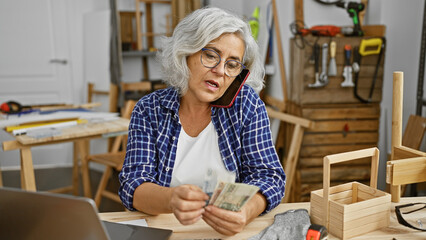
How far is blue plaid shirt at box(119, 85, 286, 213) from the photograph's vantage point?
4.62 feet

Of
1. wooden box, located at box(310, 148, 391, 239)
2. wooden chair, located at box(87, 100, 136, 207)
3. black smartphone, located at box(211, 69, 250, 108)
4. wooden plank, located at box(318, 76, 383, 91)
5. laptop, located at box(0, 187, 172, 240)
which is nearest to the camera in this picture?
laptop, located at box(0, 187, 172, 240)

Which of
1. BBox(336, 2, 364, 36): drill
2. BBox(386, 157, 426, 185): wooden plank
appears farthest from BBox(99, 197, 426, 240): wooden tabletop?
BBox(336, 2, 364, 36): drill

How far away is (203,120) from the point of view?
60.8 inches

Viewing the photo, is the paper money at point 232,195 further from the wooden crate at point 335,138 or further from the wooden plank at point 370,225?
the wooden crate at point 335,138

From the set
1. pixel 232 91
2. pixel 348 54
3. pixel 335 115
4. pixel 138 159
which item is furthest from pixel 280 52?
pixel 138 159

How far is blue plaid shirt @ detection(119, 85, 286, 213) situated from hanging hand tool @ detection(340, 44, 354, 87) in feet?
5.42

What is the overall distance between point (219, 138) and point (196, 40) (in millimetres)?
378

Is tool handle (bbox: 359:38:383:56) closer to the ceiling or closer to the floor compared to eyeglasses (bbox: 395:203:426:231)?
closer to the ceiling

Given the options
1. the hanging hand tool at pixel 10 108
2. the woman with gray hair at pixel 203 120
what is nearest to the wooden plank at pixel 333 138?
the woman with gray hair at pixel 203 120

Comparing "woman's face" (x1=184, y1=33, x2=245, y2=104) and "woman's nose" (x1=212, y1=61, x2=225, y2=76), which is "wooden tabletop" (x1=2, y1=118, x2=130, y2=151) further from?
"woman's nose" (x1=212, y1=61, x2=225, y2=76)

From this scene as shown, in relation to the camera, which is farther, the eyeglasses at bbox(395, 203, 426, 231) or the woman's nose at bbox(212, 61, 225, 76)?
the woman's nose at bbox(212, 61, 225, 76)

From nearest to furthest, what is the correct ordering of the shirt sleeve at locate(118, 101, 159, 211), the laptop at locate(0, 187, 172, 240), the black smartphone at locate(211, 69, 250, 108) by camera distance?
1. the laptop at locate(0, 187, 172, 240)
2. the shirt sleeve at locate(118, 101, 159, 211)
3. the black smartphone at locate(211, 69, 250, 108)

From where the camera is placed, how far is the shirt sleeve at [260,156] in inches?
53.1

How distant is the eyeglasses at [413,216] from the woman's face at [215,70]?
2.25 ft
